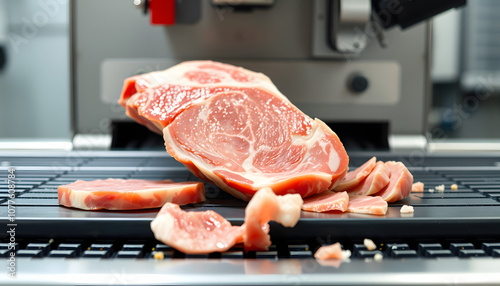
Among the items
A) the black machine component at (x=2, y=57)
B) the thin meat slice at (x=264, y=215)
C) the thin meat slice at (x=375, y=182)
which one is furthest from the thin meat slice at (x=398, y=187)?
the black machine component at (x=2, y=57)

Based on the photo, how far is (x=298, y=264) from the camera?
27.5 inches

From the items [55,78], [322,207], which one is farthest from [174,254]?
[55,78]

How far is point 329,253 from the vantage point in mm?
729

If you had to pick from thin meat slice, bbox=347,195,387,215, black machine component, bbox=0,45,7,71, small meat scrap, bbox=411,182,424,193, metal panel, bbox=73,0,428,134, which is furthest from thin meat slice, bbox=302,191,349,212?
black machine component, bbox=0,45,7,71

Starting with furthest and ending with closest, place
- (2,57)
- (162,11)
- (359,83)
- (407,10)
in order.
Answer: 1. (2,57)
2. (359,83)
3. (162,11)
4. (407,10)

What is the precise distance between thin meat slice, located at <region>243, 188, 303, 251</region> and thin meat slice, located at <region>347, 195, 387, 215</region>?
5.5 inches

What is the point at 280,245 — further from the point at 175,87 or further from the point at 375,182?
the point at 175,87

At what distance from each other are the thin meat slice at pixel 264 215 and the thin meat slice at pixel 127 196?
22cm

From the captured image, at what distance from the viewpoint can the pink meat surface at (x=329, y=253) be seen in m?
0.73

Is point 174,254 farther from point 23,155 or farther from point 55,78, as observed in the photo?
point 55,78

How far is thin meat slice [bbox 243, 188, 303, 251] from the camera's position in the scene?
75 centimetres

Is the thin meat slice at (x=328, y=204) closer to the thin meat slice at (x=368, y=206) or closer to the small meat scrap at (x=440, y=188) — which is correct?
the thin meat slice at (x=368, y=206)

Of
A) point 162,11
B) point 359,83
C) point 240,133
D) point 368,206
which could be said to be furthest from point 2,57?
point 368,206

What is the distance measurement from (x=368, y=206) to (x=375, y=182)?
0.13 metres
